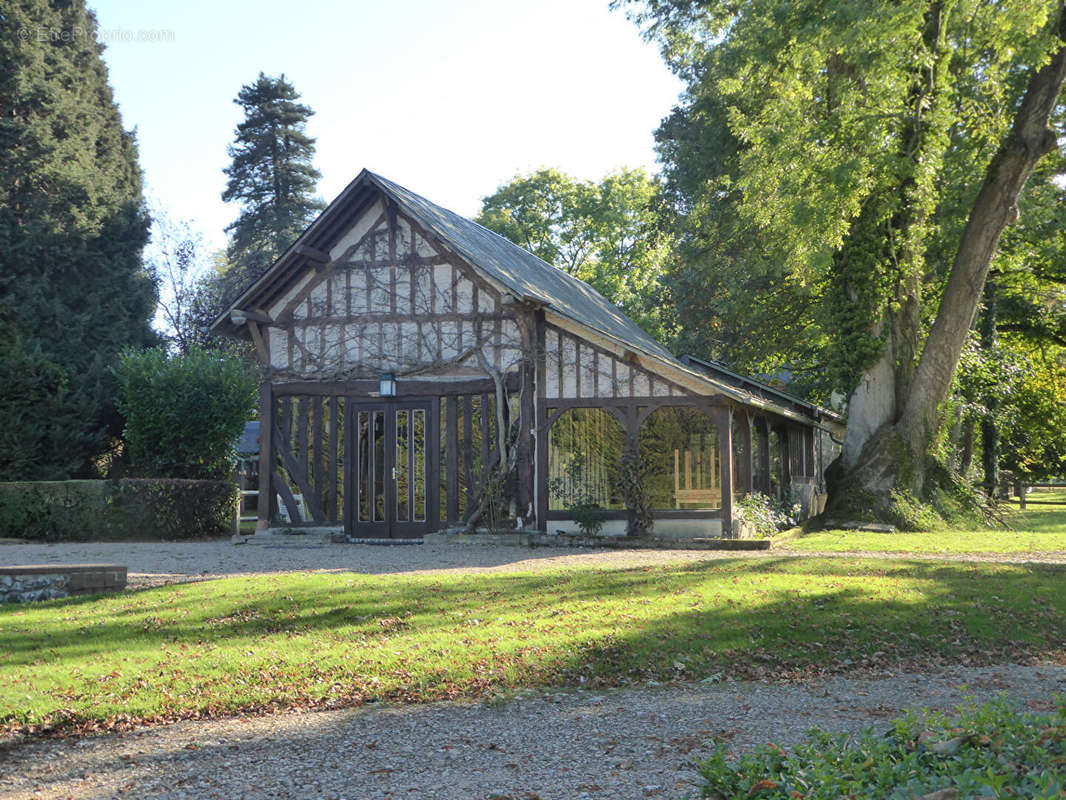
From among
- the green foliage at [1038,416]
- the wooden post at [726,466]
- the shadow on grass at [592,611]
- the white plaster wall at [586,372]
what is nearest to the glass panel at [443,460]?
the white plaster wall at [586,372]

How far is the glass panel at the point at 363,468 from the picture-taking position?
18547 millimetres

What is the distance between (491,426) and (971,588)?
922 centimetres

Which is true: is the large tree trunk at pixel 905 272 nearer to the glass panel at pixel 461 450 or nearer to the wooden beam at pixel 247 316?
the glass panel at pixel 461 450

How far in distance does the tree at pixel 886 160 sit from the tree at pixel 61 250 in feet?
56.4

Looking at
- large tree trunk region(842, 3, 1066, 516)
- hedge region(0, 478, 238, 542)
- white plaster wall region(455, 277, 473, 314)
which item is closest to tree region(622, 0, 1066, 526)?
large tree trunk region(842, 3, 1066, 516)

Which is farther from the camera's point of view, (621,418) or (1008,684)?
(621,418)

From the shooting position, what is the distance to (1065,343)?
28875mm

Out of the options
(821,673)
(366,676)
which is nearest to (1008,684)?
(821,673)

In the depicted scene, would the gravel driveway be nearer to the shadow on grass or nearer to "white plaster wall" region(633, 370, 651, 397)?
the shadow on grass

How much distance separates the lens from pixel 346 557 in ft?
49.9

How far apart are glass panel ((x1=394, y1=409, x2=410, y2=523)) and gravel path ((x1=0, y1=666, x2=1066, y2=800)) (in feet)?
37.9

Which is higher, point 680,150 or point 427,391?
point 680,150

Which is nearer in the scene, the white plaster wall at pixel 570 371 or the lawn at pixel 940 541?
the lawn at pixel 940 541

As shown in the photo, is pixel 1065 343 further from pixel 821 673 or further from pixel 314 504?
pixel 821 673
